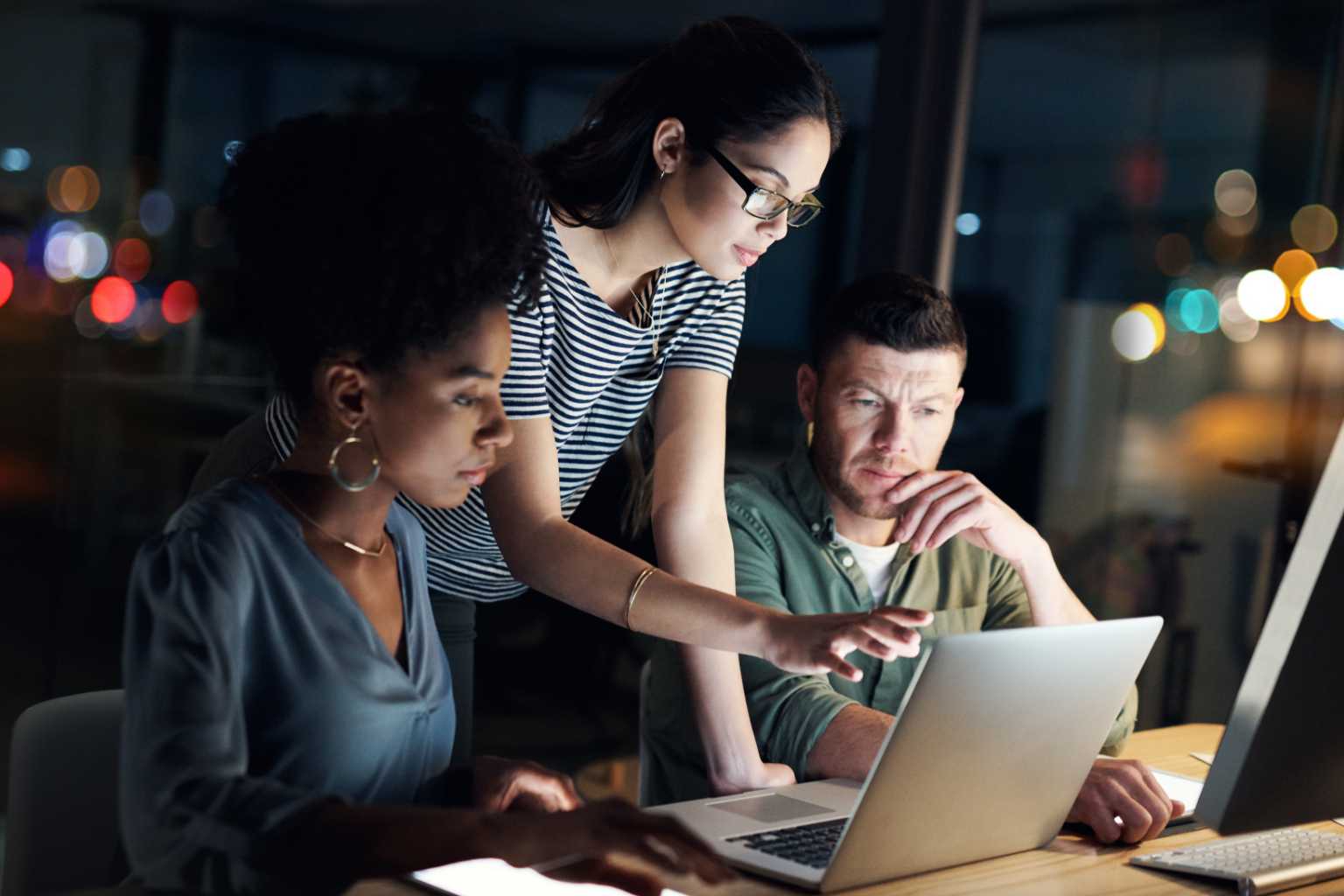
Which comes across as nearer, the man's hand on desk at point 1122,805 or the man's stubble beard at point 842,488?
the man's hand on desk at point 1122,805

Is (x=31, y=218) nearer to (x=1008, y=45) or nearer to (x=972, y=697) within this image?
(x=972, y=697)

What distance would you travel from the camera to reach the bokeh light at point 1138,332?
4258mm

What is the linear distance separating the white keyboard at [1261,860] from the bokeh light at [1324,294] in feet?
9.41

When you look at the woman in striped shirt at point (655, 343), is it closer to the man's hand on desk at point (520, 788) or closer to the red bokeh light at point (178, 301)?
the man's hand on desk at point (520, 788)

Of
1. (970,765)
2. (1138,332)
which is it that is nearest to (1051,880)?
(970,765)

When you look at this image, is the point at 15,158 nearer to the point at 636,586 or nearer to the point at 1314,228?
the point at 636,586

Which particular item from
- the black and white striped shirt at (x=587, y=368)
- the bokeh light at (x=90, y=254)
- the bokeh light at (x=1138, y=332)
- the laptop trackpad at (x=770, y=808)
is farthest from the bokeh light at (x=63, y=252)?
the bokeh light at (x=1138, y=332)

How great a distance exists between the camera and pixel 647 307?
5.95 ft

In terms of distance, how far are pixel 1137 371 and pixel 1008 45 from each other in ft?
3.29

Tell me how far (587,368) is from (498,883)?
698 millimetres

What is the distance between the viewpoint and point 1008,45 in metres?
4.11

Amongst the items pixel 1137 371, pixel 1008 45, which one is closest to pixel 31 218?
pixel 1008 45

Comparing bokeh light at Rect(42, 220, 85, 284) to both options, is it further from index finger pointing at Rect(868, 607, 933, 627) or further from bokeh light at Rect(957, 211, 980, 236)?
bokeh light at Rect(957, 211, 980, 236)

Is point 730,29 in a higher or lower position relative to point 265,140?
higher
